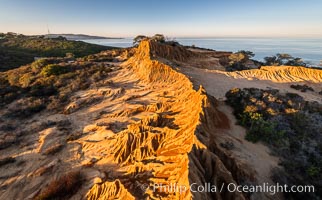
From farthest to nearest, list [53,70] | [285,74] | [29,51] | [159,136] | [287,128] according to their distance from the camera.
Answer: [29,51] < [53,70] < [285,74] < [287,128] < [159,136]

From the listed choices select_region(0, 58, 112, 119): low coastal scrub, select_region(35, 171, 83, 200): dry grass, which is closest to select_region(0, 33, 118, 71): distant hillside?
select_region(0, 58, 112, 119): low coastal scrub

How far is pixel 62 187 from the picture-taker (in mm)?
9719

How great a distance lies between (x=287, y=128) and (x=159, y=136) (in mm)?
8956

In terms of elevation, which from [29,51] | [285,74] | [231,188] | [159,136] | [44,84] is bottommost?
[231,188]

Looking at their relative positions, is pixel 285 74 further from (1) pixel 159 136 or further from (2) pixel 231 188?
(2) pixel 231 188

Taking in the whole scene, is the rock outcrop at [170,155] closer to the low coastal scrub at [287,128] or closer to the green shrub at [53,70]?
the low coastal scrub at [287,128]

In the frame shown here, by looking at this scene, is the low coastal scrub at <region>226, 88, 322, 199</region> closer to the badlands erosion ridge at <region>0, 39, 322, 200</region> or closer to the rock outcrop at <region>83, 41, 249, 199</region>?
the badlands erosion ridge at <region>0, 39, 322, 200</region>

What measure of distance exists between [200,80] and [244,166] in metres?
12.9

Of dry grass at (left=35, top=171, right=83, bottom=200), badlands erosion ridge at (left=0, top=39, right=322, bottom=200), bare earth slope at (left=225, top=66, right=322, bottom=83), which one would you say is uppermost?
bare earth slope at (left=225, top=66, right=322, bottom=83)

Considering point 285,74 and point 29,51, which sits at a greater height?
point 29,51

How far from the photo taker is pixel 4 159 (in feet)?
41.4

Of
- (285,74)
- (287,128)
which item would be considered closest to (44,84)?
(287,128)

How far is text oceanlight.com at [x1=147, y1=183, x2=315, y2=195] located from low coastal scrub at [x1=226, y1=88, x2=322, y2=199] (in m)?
0.25

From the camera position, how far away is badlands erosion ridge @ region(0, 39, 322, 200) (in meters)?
8.30
